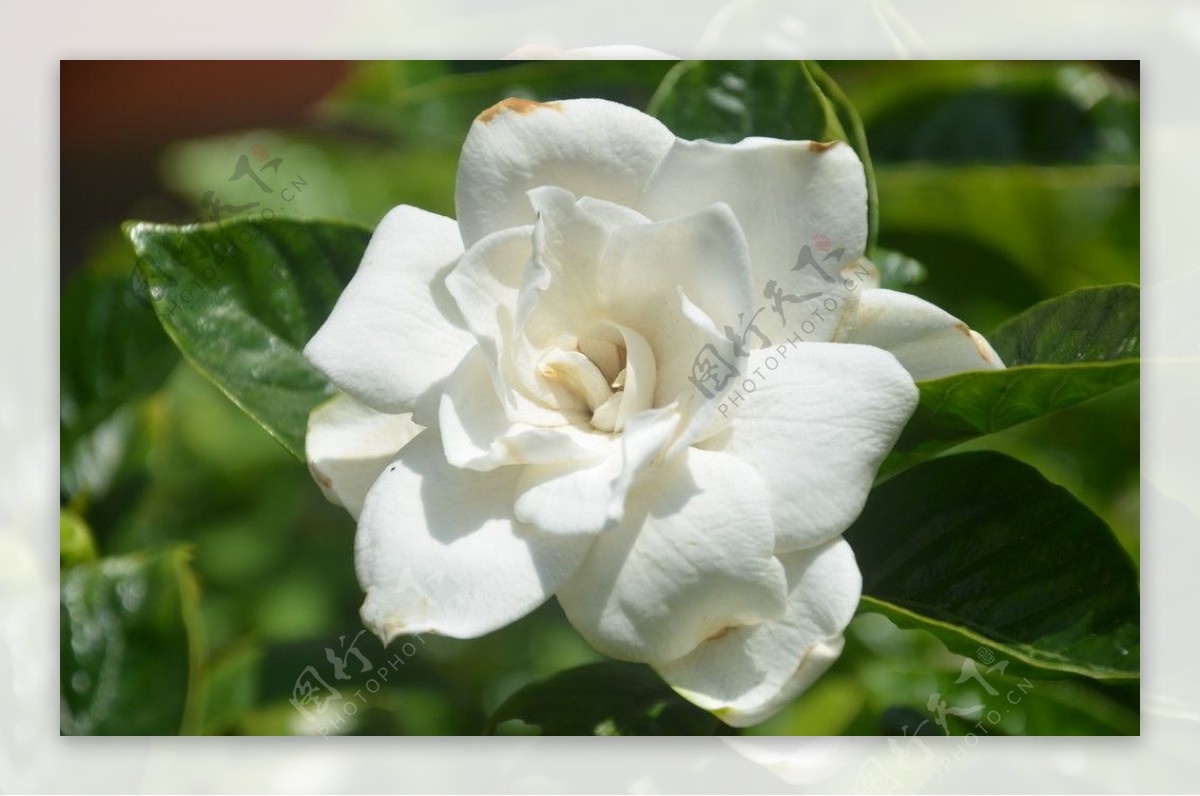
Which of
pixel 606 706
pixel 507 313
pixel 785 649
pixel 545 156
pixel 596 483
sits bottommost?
pixel 606 706

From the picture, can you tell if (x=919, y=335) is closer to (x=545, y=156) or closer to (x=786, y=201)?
(x=786, y=201)

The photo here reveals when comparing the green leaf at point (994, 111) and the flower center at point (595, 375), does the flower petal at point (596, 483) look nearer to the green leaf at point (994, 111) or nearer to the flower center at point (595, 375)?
the flower center at point (595, 375)

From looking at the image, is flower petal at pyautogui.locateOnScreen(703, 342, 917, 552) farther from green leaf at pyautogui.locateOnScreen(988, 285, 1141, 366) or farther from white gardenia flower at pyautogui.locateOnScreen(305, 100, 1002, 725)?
green leaf at pyautogui.locateOnScreen(988, 285, 1141, 366)

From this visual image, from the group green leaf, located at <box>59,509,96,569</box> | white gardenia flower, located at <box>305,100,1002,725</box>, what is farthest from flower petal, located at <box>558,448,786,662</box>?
green leaf, located at <box>59,509,96,569</box>

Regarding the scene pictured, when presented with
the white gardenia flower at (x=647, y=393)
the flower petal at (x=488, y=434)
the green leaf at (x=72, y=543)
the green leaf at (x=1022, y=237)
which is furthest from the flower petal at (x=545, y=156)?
the green leaf at (x=72, y=543)

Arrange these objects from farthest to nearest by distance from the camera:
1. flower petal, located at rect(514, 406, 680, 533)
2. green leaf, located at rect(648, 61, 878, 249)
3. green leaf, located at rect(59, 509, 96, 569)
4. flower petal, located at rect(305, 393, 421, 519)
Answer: green leaf, located at rect(59, 509, 96, 569)
green leaf, located at rect(648, 61, 878, 249)
flower petal, located at rect(305, 393, 421, 519)
flower petal, located at rect(514, 406, 680, 533)

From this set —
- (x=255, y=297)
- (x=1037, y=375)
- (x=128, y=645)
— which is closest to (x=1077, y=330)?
(x=1037, y=375)
